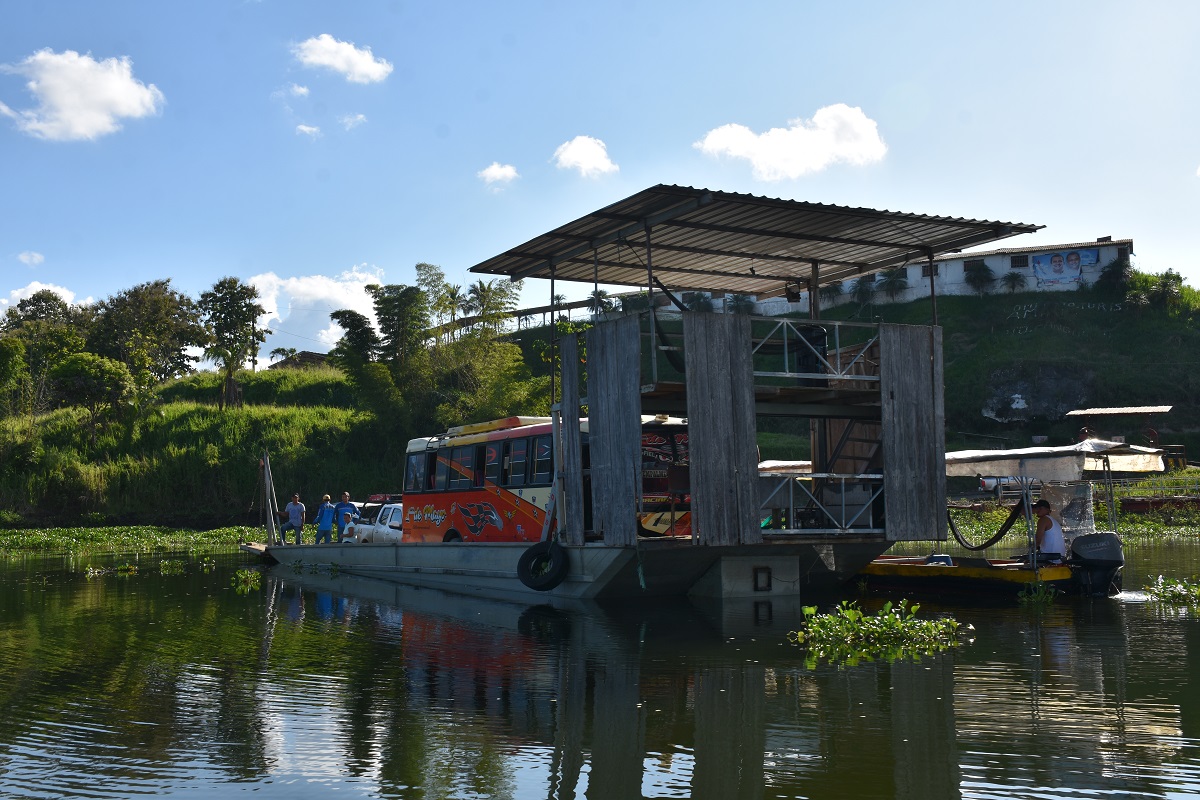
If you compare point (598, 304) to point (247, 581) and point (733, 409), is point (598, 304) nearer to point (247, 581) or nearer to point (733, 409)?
point (733, 409)

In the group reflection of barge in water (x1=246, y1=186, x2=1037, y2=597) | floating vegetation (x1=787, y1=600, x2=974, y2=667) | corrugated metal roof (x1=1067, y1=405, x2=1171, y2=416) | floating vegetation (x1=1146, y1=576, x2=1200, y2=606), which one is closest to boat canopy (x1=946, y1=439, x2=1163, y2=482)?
reflection of barge in water (x1=246, y1=186, x2=1037, y2=597)

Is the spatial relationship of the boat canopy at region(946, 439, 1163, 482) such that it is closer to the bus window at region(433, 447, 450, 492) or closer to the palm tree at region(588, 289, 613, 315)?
the palm tree at region(588, 289, 613, 315)

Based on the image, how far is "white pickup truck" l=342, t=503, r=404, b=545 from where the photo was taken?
25.1 m

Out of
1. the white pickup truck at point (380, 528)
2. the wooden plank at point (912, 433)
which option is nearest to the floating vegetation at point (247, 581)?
the white pickup truck at point (380, 528)

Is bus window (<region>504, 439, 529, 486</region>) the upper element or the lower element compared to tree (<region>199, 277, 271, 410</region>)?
lower

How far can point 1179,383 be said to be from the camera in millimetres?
55188

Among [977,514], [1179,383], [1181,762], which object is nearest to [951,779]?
[1181,762]

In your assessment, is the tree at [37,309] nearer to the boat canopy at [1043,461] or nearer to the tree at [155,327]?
the tree at [155,327]

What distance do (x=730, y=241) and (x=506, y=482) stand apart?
5.65 meters

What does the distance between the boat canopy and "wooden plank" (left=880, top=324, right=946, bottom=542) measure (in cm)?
132

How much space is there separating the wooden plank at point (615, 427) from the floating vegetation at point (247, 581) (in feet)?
29.6

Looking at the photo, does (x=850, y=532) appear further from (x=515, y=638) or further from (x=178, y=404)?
(x=178, y=404)

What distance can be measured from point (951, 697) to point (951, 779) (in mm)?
2533

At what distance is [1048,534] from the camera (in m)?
16.6
